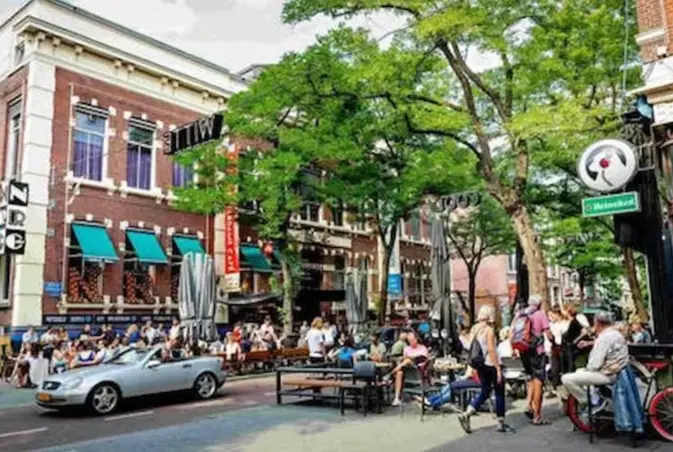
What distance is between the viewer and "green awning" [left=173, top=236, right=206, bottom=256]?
23.6 metres

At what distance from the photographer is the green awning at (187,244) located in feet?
77.6

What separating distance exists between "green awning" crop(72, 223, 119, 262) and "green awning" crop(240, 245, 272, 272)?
598 cm

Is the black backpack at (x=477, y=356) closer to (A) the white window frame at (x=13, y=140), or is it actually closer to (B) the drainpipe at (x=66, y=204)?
(B) the drainpipe at (x=66, y=204)

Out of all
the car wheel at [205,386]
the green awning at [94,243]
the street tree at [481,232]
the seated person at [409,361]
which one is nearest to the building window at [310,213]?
the street tree at [481,232]

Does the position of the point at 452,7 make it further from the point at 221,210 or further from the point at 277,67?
the point at 221,210

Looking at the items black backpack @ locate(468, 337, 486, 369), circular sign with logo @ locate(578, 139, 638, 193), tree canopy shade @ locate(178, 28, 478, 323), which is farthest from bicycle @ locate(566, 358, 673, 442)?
tree canopy shade @ locate(178, 28, 478, 323)

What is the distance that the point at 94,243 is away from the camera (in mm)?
20484

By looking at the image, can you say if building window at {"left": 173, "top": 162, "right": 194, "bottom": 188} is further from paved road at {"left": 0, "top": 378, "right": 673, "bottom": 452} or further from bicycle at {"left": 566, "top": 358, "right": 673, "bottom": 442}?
bicycle at {"left": 566, "top": 358, "right": 673, "bottom": 442}

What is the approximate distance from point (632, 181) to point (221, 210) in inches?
580

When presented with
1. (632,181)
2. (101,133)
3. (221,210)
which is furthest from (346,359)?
(101,133)

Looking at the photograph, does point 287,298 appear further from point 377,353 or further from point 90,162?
point 377,353

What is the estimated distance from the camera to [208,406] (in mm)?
12469

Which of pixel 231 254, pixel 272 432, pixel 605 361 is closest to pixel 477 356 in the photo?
pixel 605 361

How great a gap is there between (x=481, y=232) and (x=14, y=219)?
22253 millimetres
